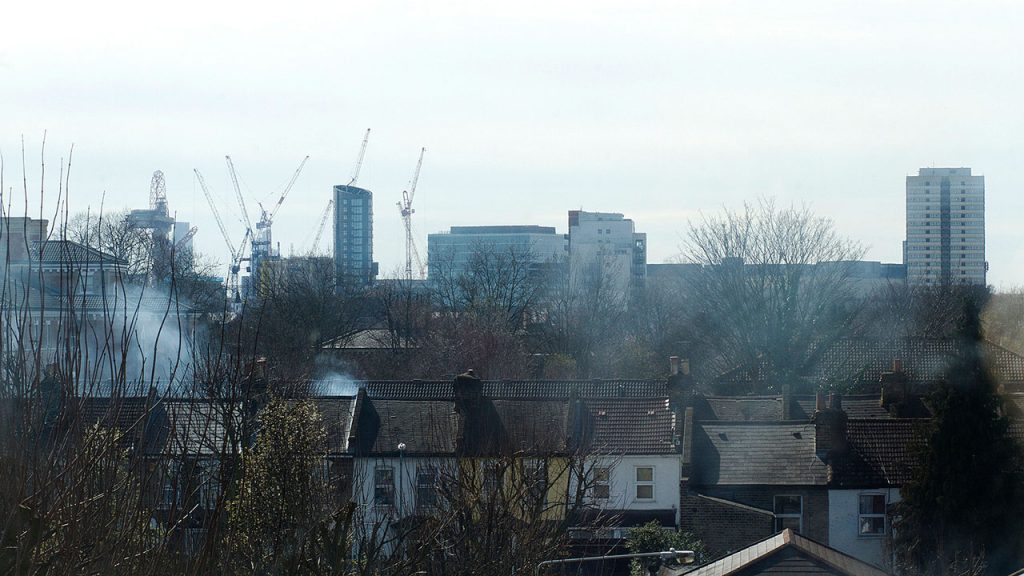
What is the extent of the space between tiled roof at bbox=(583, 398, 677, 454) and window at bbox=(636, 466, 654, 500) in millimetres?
424

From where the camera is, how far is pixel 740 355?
154 feet

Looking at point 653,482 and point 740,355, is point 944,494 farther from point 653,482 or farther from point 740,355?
point 740,355

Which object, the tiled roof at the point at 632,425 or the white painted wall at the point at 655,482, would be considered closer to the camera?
the white painted wall at the point at 655,482

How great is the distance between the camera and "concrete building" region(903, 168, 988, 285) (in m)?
111

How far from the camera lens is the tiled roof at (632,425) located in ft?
90.6

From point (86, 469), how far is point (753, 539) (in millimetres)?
21098

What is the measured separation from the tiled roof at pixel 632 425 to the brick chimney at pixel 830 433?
340cm

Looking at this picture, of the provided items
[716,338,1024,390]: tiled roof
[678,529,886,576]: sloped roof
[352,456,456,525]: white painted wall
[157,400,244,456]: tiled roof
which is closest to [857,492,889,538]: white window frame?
[352,456,456,525]: white painted wall

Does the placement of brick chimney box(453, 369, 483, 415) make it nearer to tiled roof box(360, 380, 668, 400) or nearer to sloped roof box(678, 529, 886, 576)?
tiled roof box(360, 380, 668, 400)

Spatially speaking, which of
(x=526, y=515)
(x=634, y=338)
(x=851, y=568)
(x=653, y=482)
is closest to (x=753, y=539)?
A: (x=653, y=482)

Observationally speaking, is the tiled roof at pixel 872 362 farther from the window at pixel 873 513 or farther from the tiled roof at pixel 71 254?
the tiled roof at pixel 71 254

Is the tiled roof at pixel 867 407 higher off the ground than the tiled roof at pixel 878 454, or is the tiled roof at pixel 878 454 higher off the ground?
the tiled roof at pixel 867 407

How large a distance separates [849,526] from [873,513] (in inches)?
27.2

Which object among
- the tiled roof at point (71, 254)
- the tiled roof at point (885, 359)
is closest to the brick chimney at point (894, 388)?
the tiled roof at point (885, 359)
